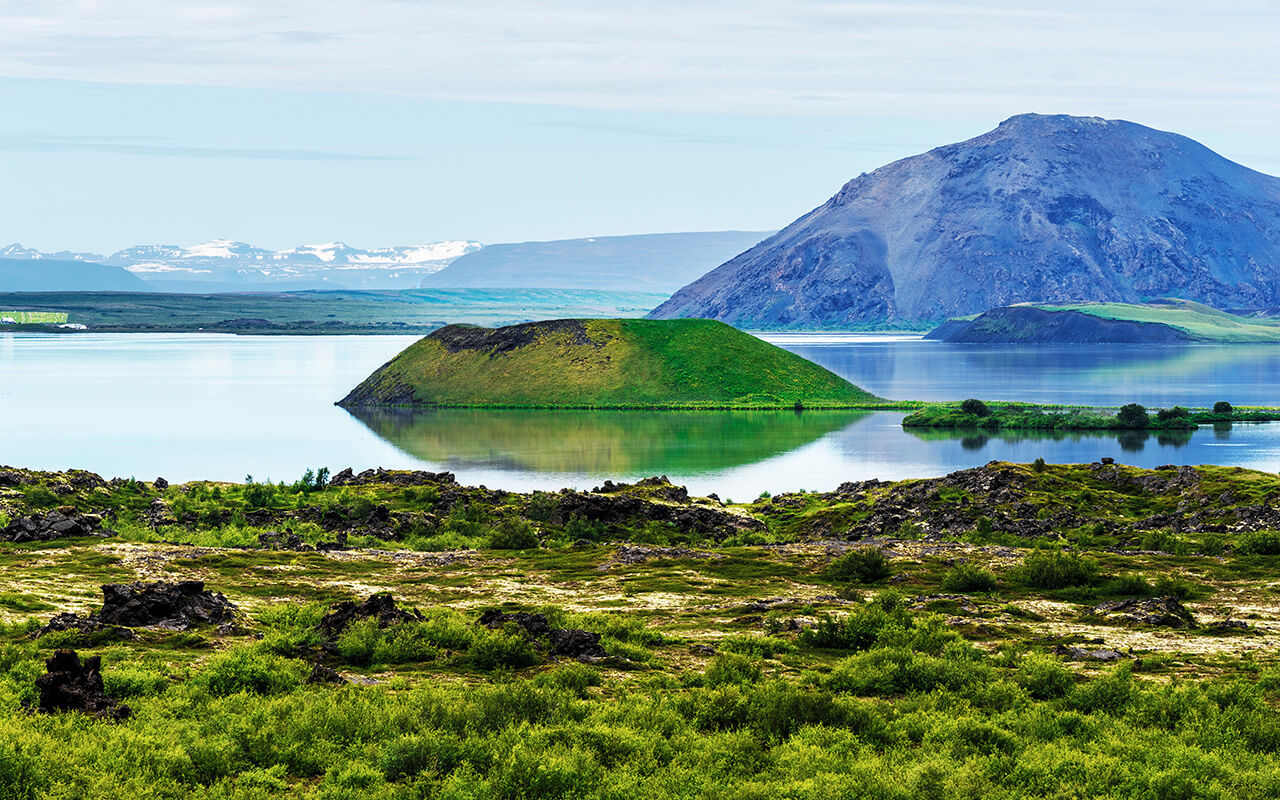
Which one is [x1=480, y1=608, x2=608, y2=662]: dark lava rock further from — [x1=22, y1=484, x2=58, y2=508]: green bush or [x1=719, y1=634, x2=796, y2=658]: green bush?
[x1=22, y1=484, x2=58, y2=508]: green bush

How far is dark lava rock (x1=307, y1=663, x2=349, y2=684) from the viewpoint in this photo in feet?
93.1

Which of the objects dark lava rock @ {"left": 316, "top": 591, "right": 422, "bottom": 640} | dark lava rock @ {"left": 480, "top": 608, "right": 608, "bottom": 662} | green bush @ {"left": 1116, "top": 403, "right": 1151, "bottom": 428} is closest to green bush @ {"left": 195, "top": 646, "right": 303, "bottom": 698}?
dark lava rock @ {"left": 316, "top": 591, "right": 422, "bottom": 640}

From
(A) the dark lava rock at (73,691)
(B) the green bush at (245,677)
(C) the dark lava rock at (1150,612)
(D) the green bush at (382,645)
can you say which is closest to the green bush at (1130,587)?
(C) the dark lava rock at (1150,612)

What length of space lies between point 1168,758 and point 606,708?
1127 centimetres

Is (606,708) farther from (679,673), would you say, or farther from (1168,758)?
(1168,758)

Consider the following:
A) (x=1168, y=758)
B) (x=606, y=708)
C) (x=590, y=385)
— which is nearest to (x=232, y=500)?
(x=606, y=708)

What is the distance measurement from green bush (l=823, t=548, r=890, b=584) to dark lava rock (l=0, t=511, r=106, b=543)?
108 ft

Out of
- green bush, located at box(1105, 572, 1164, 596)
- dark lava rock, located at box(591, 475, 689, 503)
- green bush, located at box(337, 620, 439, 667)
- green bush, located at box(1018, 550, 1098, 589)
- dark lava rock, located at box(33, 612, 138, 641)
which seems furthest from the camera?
dark lava rock, located at box(591, 475, 689, 503)

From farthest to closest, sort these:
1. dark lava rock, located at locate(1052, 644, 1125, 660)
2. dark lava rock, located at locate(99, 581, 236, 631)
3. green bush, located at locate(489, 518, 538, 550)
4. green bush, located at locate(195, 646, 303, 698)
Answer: green bush, located at locate(489, 518, 538, 550), dark lava rock, located at locate(99, 581, 236, 631), dark lava rock, located at locate(1052, 644, 1125, 660), green bush, located at locate(195, 646, 303, 698)

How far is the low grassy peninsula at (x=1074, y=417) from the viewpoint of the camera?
153 metres

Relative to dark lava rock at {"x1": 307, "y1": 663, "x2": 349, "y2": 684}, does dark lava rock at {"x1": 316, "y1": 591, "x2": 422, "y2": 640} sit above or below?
above

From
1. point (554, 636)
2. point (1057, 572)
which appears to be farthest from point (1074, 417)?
point (554, 636)

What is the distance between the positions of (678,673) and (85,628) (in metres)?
16.1

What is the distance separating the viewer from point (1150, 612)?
124 ft
